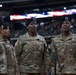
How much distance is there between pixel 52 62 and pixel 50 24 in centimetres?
1048

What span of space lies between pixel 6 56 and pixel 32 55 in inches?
46.5

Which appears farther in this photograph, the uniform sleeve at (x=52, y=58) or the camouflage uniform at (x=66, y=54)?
the uniform sleeve at (x=52, y=58)

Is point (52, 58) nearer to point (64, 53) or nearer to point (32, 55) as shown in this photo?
point (64, 53)

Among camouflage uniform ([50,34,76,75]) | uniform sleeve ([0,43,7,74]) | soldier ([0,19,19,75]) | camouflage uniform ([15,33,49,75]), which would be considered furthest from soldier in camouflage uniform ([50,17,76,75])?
uniform sleeve ([0,43,7,74])

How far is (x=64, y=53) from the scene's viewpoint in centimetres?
688

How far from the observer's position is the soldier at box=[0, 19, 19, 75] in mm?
6066

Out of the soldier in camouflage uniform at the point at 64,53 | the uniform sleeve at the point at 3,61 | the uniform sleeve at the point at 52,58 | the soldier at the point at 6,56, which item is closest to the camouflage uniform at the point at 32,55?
the uniform sleeve at the point at 52,58

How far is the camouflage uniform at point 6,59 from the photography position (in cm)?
606

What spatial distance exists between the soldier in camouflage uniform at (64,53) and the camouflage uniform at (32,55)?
571 mm

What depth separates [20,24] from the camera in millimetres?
17938

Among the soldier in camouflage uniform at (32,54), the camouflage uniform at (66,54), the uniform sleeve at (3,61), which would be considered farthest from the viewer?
the soldier in camouflage uniform at (32,54)

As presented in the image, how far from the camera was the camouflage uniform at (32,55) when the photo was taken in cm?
751

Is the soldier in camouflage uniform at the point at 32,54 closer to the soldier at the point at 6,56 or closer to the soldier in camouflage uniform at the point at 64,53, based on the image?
the soldier in camouflage uniform at the point at 64,53

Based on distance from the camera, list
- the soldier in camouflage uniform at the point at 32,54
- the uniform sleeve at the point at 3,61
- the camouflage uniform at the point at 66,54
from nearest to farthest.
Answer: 1. the uniform sleeve at the point at 3,61
2. the camouflage uniform at the point at 66,54
3. the soldier in camouflage uniform at the point at 32,54
